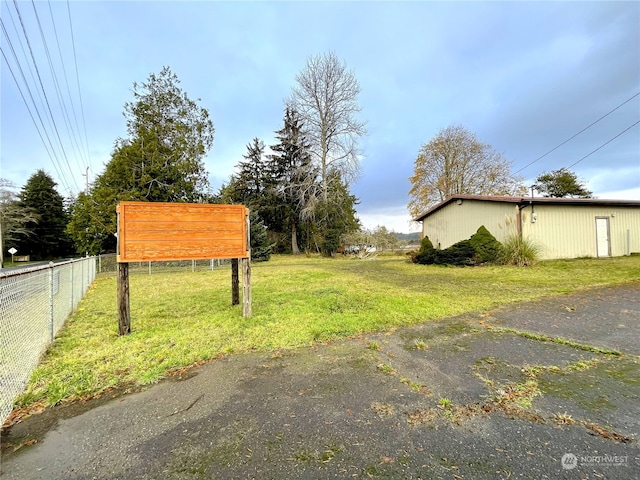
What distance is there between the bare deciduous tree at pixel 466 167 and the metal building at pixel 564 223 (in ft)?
35.6

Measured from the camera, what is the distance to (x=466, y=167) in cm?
2447

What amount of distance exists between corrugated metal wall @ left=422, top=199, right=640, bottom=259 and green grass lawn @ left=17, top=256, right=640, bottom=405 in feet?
13.3

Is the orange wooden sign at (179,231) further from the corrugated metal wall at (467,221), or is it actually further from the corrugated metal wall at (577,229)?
the corrugated metal wall at (577,229)

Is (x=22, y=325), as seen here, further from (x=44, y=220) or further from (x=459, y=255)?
(x=44, y=220)

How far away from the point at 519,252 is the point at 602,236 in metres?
5.78

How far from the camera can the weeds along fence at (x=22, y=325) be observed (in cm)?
265

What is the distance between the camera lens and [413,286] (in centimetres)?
792

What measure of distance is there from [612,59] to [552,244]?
8.73 meters

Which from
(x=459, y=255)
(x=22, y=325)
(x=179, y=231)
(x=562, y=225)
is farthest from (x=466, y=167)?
(x=22, y=325)

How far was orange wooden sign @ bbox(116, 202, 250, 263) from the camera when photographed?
14.4 feet

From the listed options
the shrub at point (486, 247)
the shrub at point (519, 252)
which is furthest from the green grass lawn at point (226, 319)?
the shrub at point (486, 247)

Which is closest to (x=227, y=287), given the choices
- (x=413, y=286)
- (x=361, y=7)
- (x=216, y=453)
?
(x=413, y=286)

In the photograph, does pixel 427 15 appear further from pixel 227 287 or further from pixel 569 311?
pixel 227 287

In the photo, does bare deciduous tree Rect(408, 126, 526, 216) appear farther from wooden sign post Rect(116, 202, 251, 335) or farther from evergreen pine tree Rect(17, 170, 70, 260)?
evergreen pine tree Rect(17, 170, 70, 260)
